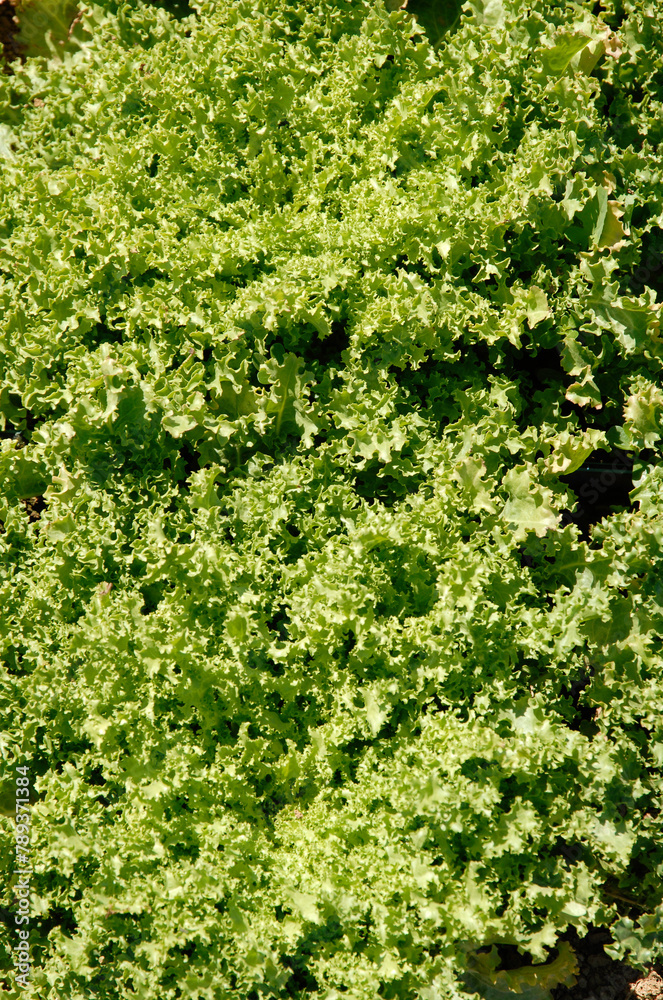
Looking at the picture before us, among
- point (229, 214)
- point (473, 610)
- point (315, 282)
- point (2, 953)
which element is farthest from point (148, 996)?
point (229, 214)

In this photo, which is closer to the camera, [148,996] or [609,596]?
[148,996]

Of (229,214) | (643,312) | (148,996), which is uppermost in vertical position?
(229,214)

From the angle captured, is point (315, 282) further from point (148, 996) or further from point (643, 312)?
point (148, 996)

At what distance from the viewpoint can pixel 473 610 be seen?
3.01 metres

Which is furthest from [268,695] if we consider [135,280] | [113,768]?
[135,280]

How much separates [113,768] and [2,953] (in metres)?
0.87

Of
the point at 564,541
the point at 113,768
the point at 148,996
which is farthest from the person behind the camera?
the point at 564,541

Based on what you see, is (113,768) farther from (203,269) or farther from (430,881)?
(203,269)

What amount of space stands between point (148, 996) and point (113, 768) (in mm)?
783

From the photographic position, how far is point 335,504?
3.31 meters

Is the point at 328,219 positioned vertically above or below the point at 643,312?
above

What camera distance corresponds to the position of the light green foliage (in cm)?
285

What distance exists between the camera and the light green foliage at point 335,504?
112 inches

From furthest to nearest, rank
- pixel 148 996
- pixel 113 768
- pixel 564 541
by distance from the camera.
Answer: pixel 564 541, pixel 113 768, pixel 148 996
